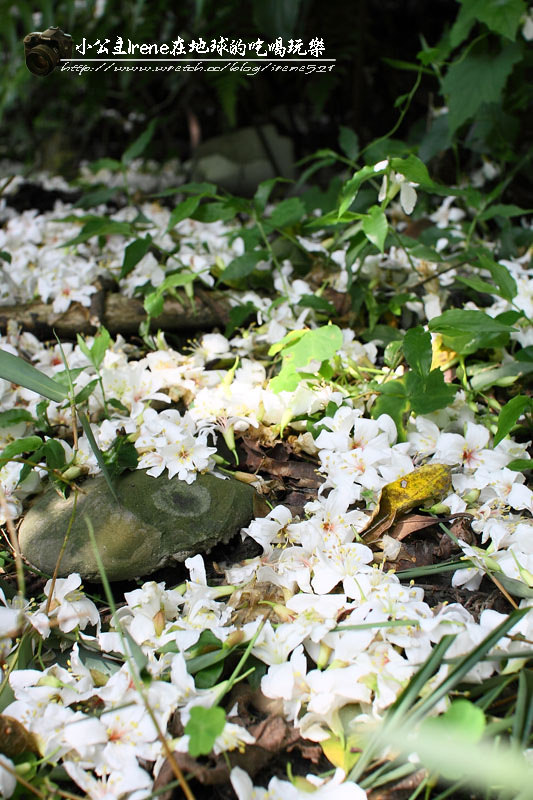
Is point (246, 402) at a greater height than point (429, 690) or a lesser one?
greater

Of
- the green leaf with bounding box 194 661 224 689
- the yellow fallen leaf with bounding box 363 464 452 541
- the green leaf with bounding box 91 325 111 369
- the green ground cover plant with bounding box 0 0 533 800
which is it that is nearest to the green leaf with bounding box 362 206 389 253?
the green ground cover plant with bounding box 0 0 533 800

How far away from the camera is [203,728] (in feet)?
2.36

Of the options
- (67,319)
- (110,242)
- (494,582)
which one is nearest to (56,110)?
→ (110,242)

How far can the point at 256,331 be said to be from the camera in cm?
158

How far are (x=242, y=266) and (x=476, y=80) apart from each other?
3.03 ft

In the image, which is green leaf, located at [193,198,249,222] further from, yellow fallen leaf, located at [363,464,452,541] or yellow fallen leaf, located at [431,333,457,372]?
yellow fallen leaf, located at [363,464,452,541]

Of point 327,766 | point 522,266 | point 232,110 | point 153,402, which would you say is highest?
point 232,110

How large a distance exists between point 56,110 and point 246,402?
318cm

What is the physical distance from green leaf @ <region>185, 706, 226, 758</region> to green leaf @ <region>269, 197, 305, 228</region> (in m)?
1.24

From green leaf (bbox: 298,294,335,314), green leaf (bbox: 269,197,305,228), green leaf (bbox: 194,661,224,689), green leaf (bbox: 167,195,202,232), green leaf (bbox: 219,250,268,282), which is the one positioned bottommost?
green leaf (bbox: 194,661,224,689)

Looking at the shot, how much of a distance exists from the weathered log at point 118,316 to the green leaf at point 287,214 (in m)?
0.24

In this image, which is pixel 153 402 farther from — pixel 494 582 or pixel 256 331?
pixel 494 582

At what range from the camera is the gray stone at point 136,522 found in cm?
107

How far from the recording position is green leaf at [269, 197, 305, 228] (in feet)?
5.45
